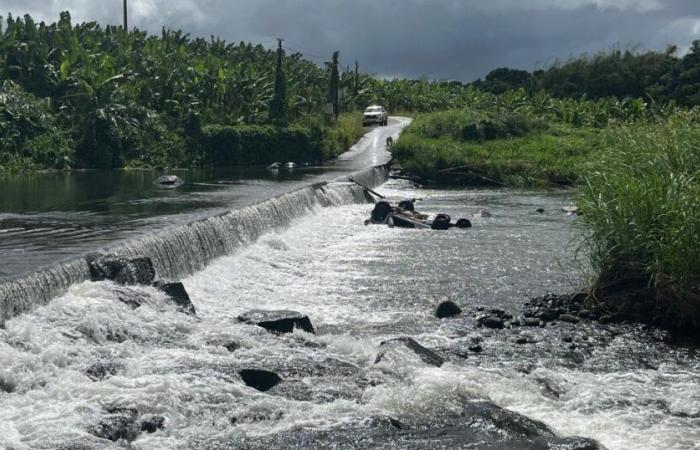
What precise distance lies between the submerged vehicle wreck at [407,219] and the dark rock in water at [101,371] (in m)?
16.3

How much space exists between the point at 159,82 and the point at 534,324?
124 ft

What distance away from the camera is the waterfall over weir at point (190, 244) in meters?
12.5

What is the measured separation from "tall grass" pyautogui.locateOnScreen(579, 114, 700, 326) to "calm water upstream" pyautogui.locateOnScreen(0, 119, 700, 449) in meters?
0.90

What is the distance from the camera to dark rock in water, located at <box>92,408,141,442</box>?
28.1 feet

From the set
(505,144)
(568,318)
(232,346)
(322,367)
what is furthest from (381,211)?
(505,144)

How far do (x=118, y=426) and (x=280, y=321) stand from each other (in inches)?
180

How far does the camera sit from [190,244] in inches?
721

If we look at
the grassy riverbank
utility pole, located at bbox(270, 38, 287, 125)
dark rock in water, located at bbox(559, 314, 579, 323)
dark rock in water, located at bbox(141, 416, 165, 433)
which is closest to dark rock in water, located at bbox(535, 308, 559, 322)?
dark rock in water, located at bbox(559, 314, 579, 323)

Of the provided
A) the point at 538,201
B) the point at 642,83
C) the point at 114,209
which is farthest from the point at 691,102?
the point at 114,209

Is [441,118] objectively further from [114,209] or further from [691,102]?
[114,209]

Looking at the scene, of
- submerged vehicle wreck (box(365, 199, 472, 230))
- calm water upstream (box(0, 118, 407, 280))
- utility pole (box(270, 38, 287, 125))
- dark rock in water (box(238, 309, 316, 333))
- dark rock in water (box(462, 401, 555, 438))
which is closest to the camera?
dark rock in water (box(462, 401, 555, 438))

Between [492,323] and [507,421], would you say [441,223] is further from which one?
[507,421]

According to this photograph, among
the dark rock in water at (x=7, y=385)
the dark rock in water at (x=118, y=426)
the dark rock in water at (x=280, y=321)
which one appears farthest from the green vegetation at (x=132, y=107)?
the dark rock in water at (x=118, y=426)

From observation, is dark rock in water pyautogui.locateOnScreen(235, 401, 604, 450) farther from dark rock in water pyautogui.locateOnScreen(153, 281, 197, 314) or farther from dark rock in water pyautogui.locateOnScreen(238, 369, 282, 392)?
dark rock in water pyautogui.locateOnScreen(153, 281, 197, 314)
